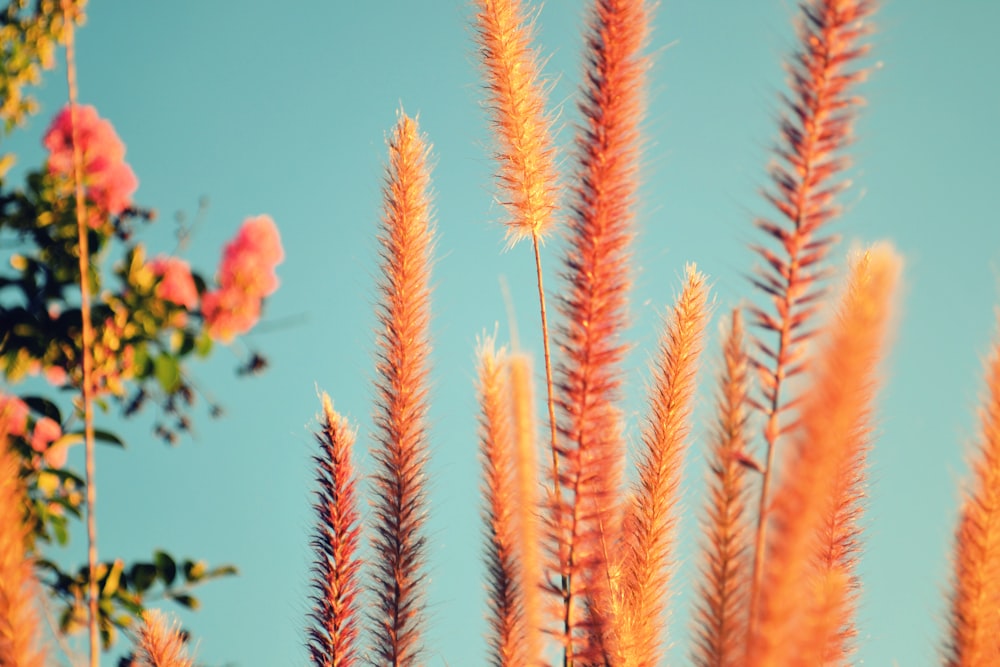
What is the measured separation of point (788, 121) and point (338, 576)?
98.4 inches

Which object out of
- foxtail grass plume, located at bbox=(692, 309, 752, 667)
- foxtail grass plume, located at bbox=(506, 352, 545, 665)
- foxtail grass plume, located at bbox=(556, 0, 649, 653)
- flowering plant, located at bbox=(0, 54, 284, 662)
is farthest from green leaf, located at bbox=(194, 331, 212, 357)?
foxtail grass plume, located at bbox=(506, 352, 545, 665)

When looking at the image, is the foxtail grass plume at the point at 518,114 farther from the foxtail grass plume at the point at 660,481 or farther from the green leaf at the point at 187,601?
the green leaf at the point at 187,601

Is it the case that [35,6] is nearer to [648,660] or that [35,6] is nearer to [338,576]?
[338,576]

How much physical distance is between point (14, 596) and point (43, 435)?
55cm

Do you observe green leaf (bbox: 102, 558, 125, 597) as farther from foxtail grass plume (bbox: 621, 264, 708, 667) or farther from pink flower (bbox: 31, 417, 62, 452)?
foxtail grass plume (bbox: 621, 264, 708, 667)

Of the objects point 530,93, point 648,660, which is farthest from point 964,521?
point 530,93

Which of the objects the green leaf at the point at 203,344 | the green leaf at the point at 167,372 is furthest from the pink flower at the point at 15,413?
the green leaf at the point at 203,344

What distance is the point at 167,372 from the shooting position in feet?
8.00

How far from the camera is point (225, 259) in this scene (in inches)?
98.6

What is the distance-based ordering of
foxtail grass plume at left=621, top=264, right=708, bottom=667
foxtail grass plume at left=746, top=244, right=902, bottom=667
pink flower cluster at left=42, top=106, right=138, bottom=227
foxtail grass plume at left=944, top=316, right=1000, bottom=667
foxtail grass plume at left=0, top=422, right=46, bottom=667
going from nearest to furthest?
foxtail grass plume at left=746, top=244, right=902, bottom=667 → foxtail grass plume at left=0, top=422, right=46, bottom=667 → pink flower cluster at left=42, top=106, right=138, bottom=227 → foxtail grass plume at left=944, top=316, right=1000, bottom=667 → foxtail grass plume at left=621, top=264, right=708, bottom=667

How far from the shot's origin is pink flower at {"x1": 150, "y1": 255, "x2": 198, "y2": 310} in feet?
8.13

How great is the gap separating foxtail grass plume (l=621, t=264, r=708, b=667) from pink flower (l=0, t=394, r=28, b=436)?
191 cm

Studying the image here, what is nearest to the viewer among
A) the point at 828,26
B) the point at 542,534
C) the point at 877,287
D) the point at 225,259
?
the point at 877,287

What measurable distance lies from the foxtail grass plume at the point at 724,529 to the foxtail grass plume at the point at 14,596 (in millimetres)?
1604
